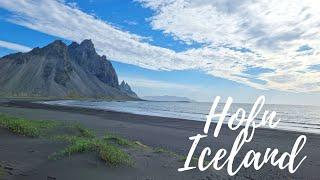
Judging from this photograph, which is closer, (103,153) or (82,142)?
(103,153)

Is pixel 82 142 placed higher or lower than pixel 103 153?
higher

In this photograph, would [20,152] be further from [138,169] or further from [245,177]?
[245,177]

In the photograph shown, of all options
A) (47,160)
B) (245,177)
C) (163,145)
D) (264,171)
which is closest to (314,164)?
(264,171)

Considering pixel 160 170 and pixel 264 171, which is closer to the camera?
pixel 160 170

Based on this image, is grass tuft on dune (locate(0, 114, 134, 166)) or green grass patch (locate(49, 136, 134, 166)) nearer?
green grass patch (locate(49, 136, 134, 166))

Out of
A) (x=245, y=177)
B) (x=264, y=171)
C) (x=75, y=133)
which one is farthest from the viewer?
(x=75, y=133)

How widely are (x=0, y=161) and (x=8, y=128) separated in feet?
18.8

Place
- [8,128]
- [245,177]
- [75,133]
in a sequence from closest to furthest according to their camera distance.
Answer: [245,177], [8,128], [75,133]

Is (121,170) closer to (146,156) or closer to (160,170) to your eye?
(160,170)

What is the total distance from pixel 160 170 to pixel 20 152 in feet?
17.4

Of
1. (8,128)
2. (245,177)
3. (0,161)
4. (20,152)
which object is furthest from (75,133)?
(245,177)

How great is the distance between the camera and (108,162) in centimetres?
1237

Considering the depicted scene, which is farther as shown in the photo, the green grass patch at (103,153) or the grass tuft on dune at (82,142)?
the grass tuft on dune at (82,142)

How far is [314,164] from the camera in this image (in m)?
19.4
